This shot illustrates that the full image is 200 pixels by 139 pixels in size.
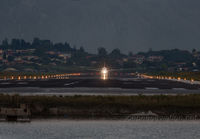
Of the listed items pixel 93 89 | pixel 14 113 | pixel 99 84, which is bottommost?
pixel 14 113

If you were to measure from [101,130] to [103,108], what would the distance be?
24.5 ft

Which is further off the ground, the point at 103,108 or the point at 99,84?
the point at 99,84

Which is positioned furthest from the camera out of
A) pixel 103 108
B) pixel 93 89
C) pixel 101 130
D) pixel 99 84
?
pixel 99 84

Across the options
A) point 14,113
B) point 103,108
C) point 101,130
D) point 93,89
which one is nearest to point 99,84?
point 93,89

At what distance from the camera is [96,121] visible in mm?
33562

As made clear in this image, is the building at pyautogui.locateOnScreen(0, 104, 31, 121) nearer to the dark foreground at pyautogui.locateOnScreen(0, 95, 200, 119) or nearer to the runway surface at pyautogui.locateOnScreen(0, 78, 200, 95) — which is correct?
the dark foreground at pyautogui.locateOnScreen(0, 95, 200, 119)

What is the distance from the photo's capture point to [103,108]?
37.0 m

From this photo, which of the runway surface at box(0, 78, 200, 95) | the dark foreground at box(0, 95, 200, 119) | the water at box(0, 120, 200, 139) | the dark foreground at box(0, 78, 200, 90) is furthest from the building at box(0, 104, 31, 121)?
the dark foreground at box(0, 78, 200, 90)

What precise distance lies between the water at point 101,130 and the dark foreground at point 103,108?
2749 mm

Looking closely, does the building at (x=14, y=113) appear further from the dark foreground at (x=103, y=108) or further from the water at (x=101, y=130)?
the dark foreground at (x=103, y=108)

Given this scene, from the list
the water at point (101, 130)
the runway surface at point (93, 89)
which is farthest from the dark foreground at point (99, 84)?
the water at point (101, 130)

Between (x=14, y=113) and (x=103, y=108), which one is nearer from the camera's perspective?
(x=14, y=113)

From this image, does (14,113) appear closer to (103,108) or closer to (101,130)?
(101,130)

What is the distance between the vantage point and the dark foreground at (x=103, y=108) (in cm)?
3619
